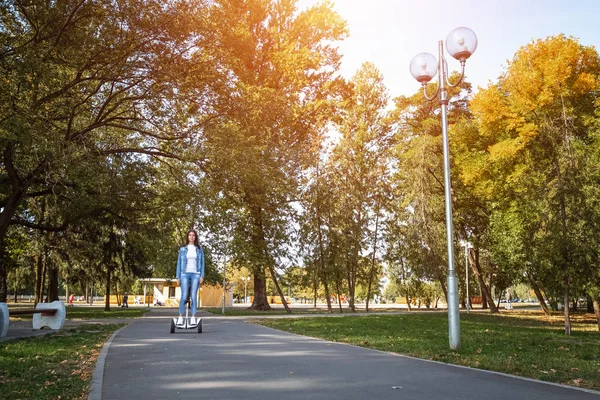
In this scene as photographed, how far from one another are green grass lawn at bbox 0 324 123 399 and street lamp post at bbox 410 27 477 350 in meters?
6.36

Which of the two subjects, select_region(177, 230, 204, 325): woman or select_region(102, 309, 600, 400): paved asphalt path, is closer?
select_region(102, 309, 600, 400): paved asphalt path

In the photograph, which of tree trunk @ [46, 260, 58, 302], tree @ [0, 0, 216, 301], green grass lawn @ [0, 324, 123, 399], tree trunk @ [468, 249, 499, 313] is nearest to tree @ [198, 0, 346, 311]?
tree @ [0, 0, 216, 301]

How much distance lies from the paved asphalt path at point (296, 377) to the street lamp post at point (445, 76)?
5.55ft

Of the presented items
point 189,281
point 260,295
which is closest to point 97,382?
point 189,281

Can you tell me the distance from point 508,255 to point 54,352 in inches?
1014

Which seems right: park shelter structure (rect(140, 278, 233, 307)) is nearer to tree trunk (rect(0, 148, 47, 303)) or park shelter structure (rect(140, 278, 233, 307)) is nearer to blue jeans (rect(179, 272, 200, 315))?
tree trunk (rect(0, 148, 47, 303))

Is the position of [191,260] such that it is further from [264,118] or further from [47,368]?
[264,118]

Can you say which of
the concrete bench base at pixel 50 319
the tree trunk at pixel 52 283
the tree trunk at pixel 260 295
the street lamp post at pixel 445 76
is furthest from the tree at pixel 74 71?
the tree trunk at pixel 260 295

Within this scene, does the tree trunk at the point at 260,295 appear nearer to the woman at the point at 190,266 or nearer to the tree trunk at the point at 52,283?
the tree trunk at the point at 52,283

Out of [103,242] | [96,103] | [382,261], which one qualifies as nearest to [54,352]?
[96,103]

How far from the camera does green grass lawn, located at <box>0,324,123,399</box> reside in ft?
18.9

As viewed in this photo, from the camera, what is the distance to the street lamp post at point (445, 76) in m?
9.91

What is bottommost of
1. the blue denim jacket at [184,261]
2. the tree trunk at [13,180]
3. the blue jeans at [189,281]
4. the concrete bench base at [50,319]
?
the concrete bench base at [50,319]

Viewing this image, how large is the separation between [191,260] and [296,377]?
17.0ft
